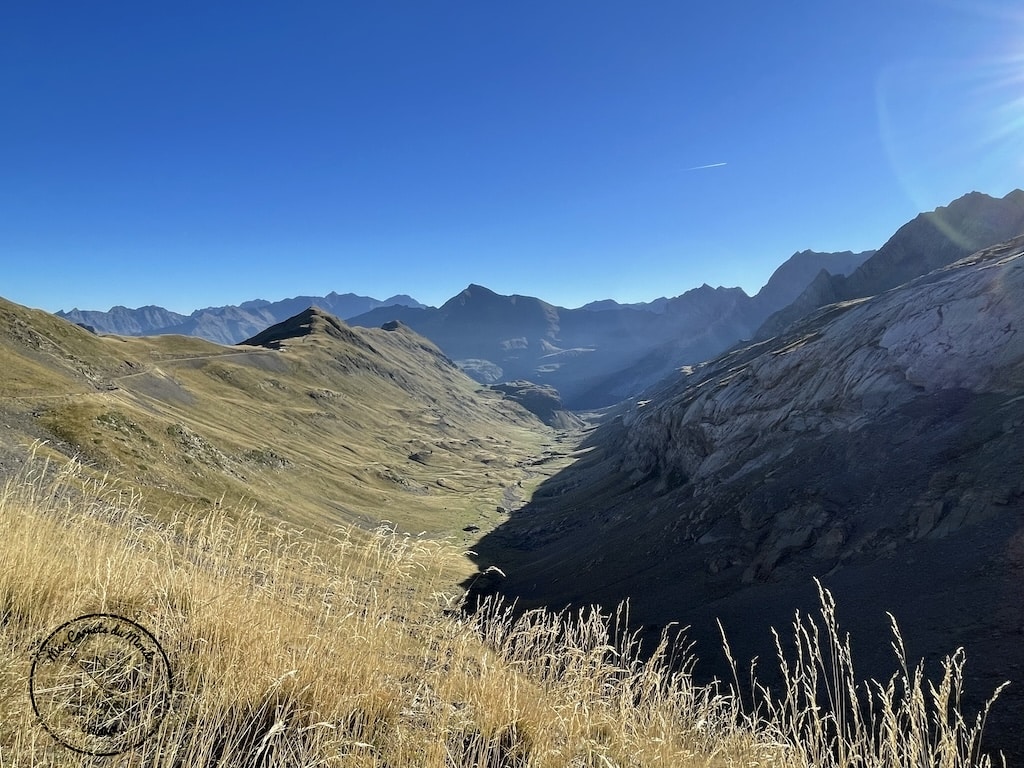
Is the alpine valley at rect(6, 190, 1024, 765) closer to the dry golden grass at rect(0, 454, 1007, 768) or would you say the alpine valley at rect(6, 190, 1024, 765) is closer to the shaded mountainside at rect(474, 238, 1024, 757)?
the shaded mountainside at rect(474, 238, 1024, 757)

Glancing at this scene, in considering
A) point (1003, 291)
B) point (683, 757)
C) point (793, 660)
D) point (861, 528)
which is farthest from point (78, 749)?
point (1003, 291)

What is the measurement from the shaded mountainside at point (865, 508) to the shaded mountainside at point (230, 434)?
39.0 metres

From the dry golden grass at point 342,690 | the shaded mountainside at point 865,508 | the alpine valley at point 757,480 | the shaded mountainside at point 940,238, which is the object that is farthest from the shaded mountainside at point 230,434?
the shaded mountainside at point 940,238

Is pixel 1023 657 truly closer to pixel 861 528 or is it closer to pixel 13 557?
pixel 861 528

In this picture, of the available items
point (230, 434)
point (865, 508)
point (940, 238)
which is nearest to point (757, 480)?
point (865, 508)

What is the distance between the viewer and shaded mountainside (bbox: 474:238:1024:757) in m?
28.3

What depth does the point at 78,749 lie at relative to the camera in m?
3.71

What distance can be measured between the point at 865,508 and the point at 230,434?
9647cm

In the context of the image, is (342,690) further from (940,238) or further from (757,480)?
(940,238)

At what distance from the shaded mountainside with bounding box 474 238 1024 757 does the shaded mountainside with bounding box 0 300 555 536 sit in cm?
3905

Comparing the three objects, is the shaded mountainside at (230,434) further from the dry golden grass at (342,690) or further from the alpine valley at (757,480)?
the dry golden grass at (342,690)

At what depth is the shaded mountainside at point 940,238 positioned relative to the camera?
159 metres

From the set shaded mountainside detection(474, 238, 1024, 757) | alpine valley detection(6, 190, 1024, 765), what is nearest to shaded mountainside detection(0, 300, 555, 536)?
alpine valley detection(6, 190, 1024, 765)

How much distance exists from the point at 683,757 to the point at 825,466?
168 ft
